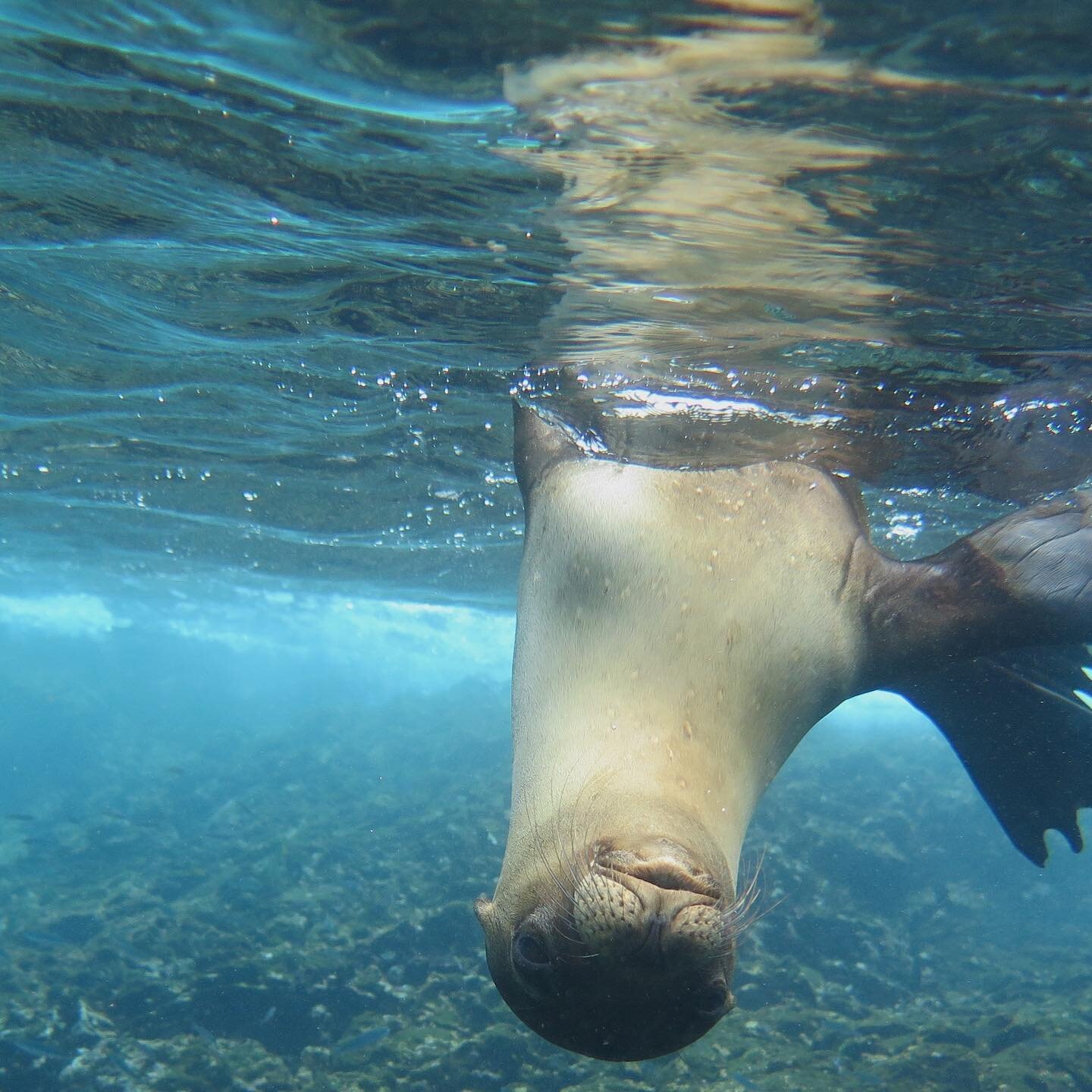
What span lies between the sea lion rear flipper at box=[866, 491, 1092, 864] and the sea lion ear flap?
1.97 m

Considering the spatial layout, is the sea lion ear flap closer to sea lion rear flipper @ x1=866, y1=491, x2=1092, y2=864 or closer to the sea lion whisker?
sea lion rear flipper @ x1=866, y1=491, x2=1092, y2=864

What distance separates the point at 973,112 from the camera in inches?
129

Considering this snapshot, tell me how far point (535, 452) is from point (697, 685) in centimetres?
243

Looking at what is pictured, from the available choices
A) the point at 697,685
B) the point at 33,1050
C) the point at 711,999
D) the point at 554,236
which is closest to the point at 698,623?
the point at 697,685

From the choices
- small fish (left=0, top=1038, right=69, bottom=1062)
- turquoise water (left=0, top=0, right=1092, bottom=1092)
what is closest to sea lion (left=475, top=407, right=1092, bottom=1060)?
turquoise water (left=0, top=0, right=1092, bottom=1092)

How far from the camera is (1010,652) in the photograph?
507cm

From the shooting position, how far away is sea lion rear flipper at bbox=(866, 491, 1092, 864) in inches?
155

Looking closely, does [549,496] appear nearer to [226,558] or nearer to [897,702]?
[226,558]

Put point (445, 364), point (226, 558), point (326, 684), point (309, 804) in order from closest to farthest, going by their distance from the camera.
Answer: point (445, 364) → point (226, 558) → point (309, 804) → point (326, 684)

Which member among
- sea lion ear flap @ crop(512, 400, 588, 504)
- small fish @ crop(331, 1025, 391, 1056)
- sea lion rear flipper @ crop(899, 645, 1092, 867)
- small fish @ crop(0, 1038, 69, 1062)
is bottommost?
small fish @ crop(0, 1038, 69, 1062)

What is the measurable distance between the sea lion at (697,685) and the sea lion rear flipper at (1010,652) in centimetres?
1

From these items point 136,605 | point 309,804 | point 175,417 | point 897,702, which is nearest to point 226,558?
point 309,804

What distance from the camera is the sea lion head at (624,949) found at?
202 cm

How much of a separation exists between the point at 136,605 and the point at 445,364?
123 feet
